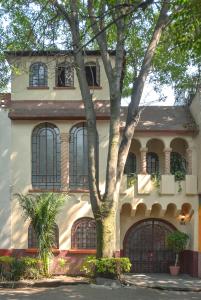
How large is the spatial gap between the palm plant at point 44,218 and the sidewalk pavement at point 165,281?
300 cm

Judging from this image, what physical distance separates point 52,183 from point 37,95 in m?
3.71

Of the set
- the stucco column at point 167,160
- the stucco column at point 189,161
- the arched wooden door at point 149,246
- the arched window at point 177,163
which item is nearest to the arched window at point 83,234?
the arched wooden door at point 149,246

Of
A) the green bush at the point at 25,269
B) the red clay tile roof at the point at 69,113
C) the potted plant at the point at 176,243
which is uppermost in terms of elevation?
the red clay tile roof at the point at 69,113

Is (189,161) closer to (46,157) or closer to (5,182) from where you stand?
(46,157)

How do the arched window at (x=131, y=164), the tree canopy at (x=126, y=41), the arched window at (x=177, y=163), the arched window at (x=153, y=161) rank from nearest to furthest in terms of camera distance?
1. the tree canopy at (x=126, y=41)
2. the arched window at (x=177, y=163)
3. the arched window at (x=131, y=164)
4. the arched window at (x=153, y=161)

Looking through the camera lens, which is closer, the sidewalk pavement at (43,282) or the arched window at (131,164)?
the sidewalk pavement at (43,282)

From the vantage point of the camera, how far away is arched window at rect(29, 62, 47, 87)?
22.9 m

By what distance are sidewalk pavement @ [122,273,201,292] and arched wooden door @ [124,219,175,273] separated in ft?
2.52

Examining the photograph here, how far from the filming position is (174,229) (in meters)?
23.5

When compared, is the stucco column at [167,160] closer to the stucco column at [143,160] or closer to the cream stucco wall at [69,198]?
the cream stucco wall at [69,198]

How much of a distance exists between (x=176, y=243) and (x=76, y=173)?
499 centimetres

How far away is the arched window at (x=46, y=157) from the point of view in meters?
22.5

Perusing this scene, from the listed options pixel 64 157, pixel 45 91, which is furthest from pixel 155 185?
pixel 45 91

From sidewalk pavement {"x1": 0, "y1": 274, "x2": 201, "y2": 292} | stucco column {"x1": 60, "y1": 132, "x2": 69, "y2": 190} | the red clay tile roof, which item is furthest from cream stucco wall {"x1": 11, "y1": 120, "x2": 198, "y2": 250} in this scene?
sidewalk pavement {"x1": 0, "y1": 274, "x2": 201, "y2": 292}
